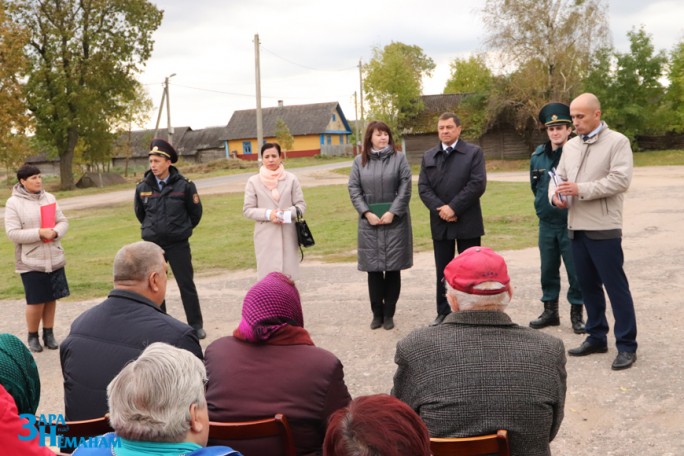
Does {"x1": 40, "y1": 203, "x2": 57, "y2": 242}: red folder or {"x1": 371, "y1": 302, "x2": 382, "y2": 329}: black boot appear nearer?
{"x1": 40, "y1": 203, "x2": 57, "y2": 242}: red folder

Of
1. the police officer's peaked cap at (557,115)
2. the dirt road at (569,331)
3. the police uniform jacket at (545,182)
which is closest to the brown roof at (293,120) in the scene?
the dirt road at (569,331)

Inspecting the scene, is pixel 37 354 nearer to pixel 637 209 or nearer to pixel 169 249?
pixel 169 249

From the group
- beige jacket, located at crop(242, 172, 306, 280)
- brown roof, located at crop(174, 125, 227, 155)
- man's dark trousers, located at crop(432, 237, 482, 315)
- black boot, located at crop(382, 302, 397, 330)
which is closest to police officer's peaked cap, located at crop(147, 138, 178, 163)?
beige jacket, located at crop(242, 172, 306, 280)

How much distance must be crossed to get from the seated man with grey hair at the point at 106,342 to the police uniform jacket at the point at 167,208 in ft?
10.8

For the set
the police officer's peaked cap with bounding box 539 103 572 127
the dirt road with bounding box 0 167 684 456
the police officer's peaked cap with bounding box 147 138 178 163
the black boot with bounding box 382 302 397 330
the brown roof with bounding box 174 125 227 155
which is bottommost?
the dirt road with bounding box 0 167 684 456

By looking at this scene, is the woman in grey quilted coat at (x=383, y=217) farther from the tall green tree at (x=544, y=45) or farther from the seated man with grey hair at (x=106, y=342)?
the tall green tree at (x=544, y=45)

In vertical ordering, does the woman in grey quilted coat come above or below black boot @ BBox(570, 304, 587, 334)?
above

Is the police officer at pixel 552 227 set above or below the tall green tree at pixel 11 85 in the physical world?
below

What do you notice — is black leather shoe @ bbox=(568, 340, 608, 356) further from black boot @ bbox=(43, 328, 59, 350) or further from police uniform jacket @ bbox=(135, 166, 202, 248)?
black boot @ bbox=(43, 328, 59, 350)

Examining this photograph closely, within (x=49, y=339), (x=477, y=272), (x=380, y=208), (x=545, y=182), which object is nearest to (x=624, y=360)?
(x=545, y=182)

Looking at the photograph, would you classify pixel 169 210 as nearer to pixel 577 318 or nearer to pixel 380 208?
pixel 380 208

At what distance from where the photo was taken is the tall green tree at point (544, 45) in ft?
121

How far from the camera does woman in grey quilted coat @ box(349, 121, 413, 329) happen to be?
6867 mm

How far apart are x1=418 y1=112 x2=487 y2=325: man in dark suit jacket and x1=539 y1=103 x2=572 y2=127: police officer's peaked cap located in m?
0.76
